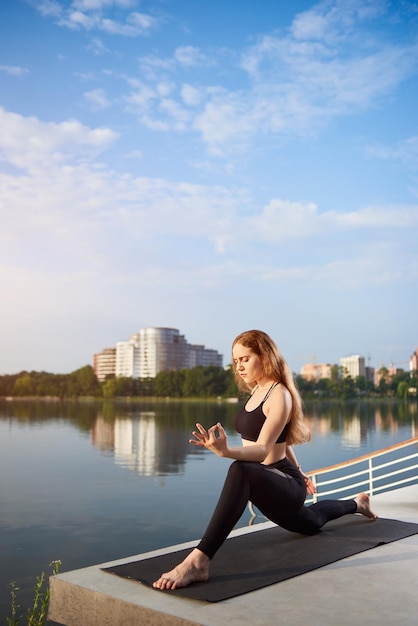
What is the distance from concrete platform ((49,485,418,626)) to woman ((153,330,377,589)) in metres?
0.22

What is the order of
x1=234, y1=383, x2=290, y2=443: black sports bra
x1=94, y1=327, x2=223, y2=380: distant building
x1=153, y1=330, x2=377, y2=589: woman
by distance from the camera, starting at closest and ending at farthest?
1. x1=153, y1=330, x2=377, y2=589: woman
2. x1=234, y1=383, x2=290, y2=443: black sports bra
3. x1=94, y1=327, x2=223, y2=380: distant building

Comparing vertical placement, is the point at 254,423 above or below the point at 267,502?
above

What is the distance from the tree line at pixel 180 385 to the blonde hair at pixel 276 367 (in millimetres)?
97021

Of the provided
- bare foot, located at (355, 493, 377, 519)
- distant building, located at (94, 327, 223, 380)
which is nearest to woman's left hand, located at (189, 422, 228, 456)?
bare foot, located at (355, 493, 377, 519)

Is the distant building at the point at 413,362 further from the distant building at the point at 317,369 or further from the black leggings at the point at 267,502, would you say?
the black leggings at the point at 267,502

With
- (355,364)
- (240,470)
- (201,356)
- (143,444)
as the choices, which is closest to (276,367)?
(240,470)

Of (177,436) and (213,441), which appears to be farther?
(177,436)

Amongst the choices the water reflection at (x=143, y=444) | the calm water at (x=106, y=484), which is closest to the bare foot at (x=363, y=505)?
the calm water at (x=106, y=484)

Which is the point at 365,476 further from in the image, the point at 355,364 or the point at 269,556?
the point at 355,364

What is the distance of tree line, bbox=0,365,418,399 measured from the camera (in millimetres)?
105000

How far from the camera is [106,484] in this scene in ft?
99.6

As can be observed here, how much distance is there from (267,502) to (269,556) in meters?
0.34

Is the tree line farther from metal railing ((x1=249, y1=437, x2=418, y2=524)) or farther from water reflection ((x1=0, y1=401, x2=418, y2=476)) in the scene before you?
metal railing ((x1=249, y1=437, x2=418, y2=524))

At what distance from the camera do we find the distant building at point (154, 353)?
133 meters
